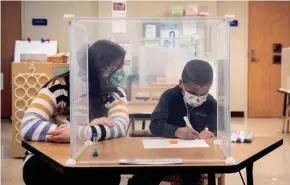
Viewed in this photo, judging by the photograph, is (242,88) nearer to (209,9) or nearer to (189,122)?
(209,9)

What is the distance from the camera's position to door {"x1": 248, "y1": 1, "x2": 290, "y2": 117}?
7.37 meters

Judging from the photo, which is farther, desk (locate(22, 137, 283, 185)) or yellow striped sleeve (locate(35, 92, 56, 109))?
yellow striped sleeve (locate(35, 92, 56, 109))

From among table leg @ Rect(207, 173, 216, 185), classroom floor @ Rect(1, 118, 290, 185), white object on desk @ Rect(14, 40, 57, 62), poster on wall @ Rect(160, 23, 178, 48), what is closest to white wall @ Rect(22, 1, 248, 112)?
white object on desk @ Rect(14, 40, 57, 62)

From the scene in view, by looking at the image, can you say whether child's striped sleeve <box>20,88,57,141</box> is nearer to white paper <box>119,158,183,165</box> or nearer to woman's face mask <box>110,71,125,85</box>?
woman's face mask <box>110,71,125,85</box>

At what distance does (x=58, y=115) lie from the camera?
1903mm

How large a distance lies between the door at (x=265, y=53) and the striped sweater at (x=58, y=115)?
5.92 m

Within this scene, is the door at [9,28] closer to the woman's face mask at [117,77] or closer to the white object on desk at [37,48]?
the white object on desk at [37,48]

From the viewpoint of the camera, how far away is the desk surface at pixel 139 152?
1.50 metres

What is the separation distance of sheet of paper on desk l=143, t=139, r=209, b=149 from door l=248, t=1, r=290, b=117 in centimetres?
594

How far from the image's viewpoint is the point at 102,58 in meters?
1.79

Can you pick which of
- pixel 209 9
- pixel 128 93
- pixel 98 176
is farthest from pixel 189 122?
pixel 209 9

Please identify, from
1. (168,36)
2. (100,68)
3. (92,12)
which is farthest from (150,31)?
(92,12)

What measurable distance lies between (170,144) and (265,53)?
6057 millimetres

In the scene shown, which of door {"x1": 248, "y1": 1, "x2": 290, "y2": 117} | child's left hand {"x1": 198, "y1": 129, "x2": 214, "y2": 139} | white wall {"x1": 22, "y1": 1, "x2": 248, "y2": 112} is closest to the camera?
child's left hand {"x1": 198, "y1": 129, "x2": 214, "y2": 139}
